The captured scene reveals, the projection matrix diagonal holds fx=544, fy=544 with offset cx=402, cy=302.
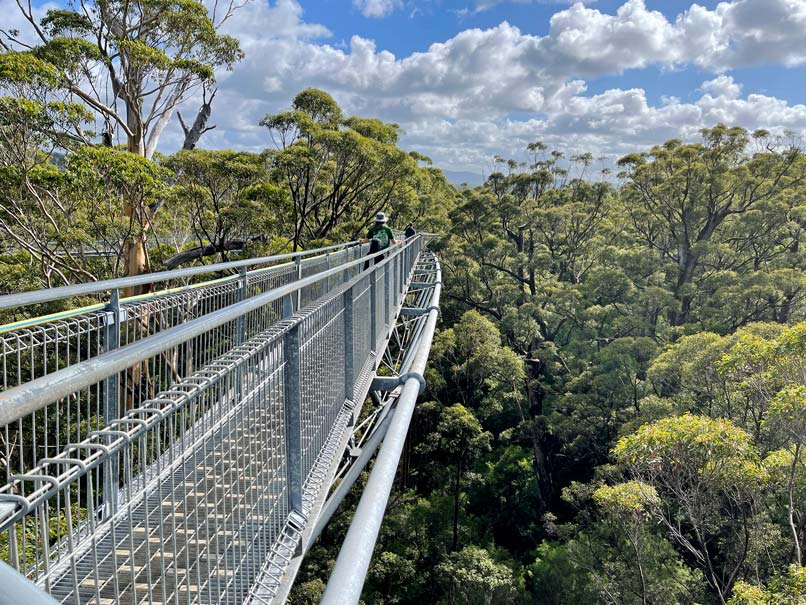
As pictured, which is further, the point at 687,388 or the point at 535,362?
the point at 535,362

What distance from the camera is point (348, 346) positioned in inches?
141

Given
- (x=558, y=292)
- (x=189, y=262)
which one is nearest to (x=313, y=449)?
(x=189, y=262)

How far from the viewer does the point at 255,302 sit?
1.84m

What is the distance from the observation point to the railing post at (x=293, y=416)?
2.27 meters

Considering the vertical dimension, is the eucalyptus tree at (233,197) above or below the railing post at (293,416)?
above

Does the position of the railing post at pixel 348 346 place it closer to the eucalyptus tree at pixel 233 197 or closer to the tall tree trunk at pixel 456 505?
the eucalyptus tree at pixel 233 197

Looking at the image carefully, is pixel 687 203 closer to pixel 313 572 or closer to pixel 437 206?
pixel 437 206

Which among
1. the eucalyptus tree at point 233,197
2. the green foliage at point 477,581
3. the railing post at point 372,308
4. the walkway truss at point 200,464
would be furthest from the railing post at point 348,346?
the green foliage at point 477,581

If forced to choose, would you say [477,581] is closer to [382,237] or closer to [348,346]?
[382,237]

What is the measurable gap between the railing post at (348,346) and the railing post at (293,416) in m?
1.11

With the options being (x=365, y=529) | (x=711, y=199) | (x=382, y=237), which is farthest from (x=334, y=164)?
(x=365, y=529)

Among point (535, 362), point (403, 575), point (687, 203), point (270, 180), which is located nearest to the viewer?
point (270, 180)

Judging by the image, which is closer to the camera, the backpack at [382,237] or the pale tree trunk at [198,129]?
the backpack at [382,237]

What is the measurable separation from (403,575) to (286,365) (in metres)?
16.8
